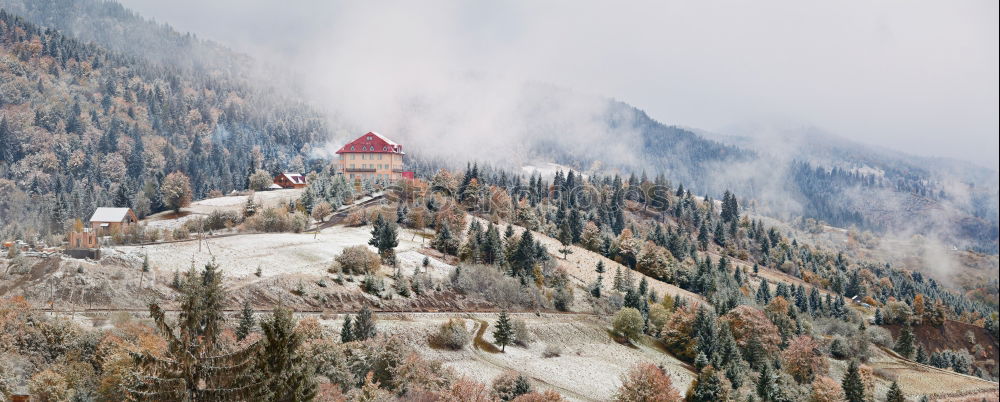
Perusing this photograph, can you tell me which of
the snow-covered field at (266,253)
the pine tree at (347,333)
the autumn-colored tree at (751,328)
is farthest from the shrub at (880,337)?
the pine tree at (347,333)

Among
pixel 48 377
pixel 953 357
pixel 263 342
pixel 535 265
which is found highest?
pixel 263 342

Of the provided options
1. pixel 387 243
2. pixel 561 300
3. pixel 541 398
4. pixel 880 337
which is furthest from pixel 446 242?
pixel 880 337

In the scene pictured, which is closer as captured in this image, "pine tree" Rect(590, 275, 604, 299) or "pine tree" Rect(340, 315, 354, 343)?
"pine tree" Rect(340, 315, 354, 343)

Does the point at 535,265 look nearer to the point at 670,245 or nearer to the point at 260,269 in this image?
the point at 260,269

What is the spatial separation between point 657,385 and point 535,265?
1701 inches

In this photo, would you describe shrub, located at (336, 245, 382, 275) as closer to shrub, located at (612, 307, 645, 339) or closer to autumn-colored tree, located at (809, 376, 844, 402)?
shrub, located at (612, 307, 645, 339)

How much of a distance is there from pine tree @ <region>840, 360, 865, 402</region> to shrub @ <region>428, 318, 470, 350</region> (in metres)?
38.3

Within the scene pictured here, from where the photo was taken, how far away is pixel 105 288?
50.8m

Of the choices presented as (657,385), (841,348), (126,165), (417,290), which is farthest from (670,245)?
(126,165)

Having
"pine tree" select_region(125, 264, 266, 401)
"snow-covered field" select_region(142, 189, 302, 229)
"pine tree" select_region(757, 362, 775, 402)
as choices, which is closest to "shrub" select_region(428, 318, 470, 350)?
"pine tree" select_region(757, 362, 775, 402)

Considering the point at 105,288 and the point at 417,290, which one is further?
the point at 417,290

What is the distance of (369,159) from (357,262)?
67250 millimetres

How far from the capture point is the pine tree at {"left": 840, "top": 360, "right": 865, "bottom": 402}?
63250mm

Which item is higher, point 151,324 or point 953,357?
point 151,324
